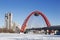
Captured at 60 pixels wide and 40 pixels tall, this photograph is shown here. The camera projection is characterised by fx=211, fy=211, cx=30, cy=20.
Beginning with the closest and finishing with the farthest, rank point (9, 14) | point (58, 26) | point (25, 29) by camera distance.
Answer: point (58, 26)
point (25, 29)
point (9, 14)

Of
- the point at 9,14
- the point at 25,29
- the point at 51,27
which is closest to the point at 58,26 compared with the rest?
the point at 51,27

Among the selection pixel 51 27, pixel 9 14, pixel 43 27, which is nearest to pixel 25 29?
pixel 43 27

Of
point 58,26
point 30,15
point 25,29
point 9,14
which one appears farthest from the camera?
point 9,14

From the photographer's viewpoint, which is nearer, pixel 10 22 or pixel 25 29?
pixel 25 29

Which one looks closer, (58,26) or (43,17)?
(58,26)

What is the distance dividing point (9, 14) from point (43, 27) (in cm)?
6386

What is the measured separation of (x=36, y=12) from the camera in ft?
231

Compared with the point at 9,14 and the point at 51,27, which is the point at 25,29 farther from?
the point at 9,14

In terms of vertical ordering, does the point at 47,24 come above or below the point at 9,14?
below

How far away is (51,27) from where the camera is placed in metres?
65.1

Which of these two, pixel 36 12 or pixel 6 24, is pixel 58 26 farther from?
pixel 6 24

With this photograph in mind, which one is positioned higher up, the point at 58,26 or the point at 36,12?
the point at 36,12

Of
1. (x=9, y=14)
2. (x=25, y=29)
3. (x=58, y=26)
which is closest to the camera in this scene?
(x=58, y=26)

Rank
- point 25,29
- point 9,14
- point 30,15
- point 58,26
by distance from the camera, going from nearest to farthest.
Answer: point 58,26
point 30,15
point 25,29
point 9,14
